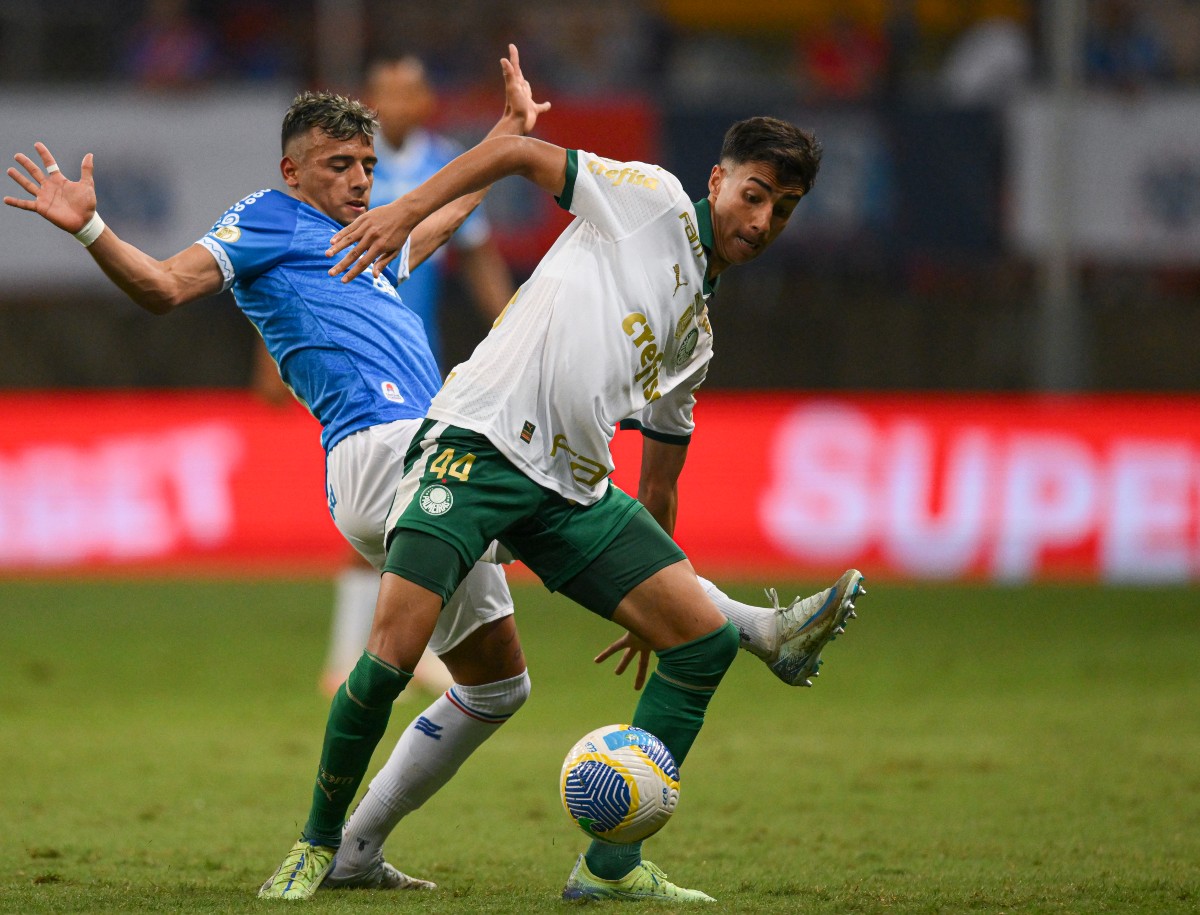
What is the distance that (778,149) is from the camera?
4.08 m

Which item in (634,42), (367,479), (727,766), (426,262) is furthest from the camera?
(634,42)

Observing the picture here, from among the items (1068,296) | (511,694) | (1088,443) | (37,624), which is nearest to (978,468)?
(1088,443)

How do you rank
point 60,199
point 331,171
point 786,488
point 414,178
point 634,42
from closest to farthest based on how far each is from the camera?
1. point 60,199
2. point 331,171
3. point 414,178
4. point 786,488
5. point 634,42

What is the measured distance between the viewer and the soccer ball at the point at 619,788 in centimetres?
392

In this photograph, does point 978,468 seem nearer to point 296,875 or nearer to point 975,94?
point 975,94

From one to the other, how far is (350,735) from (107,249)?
134 cm

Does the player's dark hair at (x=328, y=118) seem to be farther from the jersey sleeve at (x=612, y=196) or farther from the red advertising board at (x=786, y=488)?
the red advertising board at (x=786, y=488)

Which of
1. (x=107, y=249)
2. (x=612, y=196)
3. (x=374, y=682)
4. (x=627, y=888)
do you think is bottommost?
(x=627, y=888)

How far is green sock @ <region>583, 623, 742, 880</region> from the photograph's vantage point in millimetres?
4125

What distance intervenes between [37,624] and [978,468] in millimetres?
6238

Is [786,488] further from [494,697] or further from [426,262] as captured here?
[494,697]

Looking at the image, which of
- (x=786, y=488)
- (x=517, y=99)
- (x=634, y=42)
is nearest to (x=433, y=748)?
(x=517, y=99)

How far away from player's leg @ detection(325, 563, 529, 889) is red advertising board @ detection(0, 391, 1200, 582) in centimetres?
636

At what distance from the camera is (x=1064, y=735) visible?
22.5 feet
